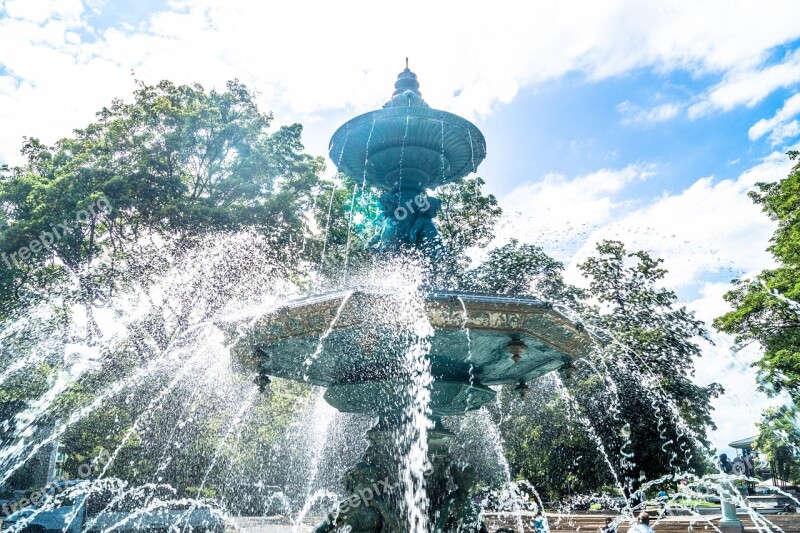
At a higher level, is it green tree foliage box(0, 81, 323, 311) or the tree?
green tree foliage box(0, 81, 323, 311)

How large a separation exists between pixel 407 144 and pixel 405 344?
2.86 meters

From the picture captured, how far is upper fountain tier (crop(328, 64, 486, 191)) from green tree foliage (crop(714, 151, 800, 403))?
55.9 feet

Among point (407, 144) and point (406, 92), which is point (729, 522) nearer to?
point (407, 144)

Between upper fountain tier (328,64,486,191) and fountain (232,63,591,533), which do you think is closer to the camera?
fountain (232,63,591,533)

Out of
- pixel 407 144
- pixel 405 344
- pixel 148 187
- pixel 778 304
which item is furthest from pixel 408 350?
pixel 778 304

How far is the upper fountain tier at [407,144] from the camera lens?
6.46m

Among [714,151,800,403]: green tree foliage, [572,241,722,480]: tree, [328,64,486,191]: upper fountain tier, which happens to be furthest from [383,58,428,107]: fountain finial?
[714,151,800,403]: green tree foliage

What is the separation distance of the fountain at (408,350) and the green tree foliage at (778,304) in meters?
17.4

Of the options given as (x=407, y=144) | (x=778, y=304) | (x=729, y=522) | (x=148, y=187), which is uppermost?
(x=148, y=187)

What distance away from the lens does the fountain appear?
4.68 meters

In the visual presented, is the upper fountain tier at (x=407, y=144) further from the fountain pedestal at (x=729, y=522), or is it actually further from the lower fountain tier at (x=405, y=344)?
the fountain pedestal at (x=729, y=522)

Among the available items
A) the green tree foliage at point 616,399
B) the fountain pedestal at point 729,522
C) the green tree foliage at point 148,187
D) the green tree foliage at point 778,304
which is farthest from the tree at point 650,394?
the green tree foliage at point 148,187

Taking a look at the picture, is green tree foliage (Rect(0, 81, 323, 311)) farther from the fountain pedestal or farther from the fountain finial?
the fountain pedestal

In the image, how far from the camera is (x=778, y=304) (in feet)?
66.5
